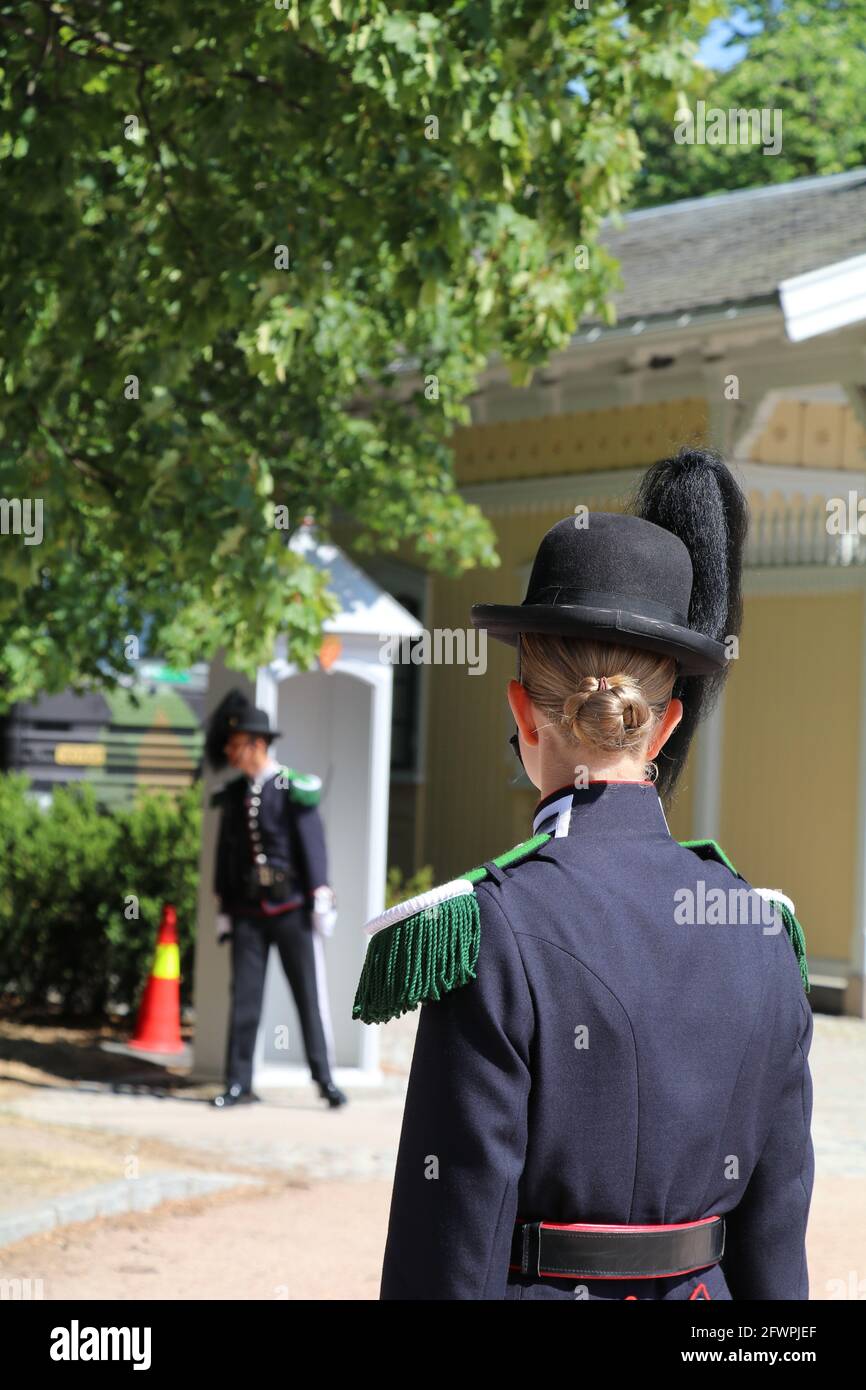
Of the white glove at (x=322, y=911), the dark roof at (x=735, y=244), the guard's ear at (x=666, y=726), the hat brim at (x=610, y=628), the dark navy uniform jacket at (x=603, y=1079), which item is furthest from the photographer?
the dark roof at (x=735, y=244)

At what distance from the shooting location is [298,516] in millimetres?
9781

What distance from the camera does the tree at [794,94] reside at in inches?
1060

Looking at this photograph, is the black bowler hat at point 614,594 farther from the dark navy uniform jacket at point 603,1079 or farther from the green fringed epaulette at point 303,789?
the green fringed epaulette at point 303,789

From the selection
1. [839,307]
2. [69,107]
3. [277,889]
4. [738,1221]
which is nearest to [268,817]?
[277,889]

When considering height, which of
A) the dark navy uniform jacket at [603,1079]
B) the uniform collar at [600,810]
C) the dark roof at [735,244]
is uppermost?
the dark roof at [735,244]

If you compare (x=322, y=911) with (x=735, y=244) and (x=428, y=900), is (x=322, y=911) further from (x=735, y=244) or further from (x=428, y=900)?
(x=735, y=244)

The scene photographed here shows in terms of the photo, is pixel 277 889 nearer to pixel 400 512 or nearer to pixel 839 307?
pixel 400 512

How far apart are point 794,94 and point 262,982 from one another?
2188 cm

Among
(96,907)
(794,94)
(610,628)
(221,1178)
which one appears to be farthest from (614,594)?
(794,94)

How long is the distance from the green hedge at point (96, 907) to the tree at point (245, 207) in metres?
4.40

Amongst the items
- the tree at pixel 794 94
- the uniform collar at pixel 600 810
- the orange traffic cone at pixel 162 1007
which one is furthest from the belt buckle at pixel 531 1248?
the tree at pixel 794 94

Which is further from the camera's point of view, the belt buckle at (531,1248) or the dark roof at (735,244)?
the dark roof at (735,244)

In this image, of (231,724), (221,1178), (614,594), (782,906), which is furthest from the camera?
(231,724)

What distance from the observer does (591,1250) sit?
2051mm
